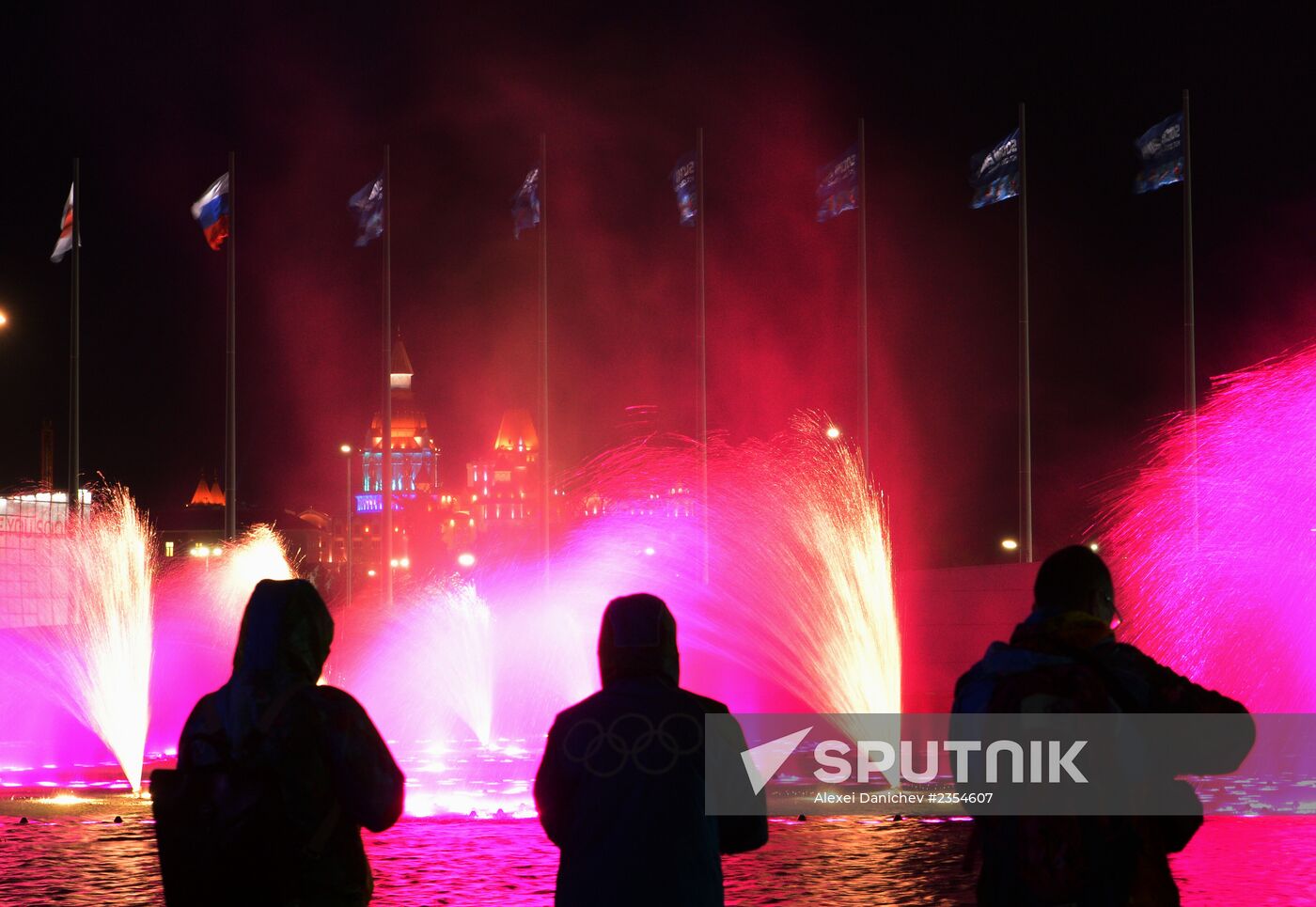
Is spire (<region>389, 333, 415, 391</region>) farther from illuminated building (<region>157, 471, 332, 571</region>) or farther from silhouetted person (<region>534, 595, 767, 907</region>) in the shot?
silhouetted person (<region>534, 595, 767, 907</region>)

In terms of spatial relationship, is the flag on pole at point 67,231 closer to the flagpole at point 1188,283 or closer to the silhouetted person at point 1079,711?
the flagpole at point 1188,283

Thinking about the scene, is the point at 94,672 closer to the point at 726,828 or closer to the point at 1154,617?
the point at 1154,617

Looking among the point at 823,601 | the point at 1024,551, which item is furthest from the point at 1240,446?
the point at 823,601

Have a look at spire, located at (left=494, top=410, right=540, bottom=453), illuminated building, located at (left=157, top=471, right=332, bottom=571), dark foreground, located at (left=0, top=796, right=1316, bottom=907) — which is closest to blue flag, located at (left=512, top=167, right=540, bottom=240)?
dark foreground, located at (left=0, top=796, right=1316, bottom=907)

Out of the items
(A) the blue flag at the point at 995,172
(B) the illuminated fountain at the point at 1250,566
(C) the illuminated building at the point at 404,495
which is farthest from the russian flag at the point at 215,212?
(C) the illuminated building at the point at 404,495

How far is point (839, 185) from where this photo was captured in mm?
27609

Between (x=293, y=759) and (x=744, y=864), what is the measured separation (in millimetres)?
6507

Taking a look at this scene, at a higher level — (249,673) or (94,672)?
(249,673)

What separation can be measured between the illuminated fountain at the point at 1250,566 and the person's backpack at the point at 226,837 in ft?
57.3

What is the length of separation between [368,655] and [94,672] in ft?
17.2

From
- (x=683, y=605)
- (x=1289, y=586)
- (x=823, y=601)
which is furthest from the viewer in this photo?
(x=683, y=605)

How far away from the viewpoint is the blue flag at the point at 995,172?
1039 inches

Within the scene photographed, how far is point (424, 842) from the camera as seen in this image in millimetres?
10977

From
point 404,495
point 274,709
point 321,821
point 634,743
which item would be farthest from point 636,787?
point 404,495
